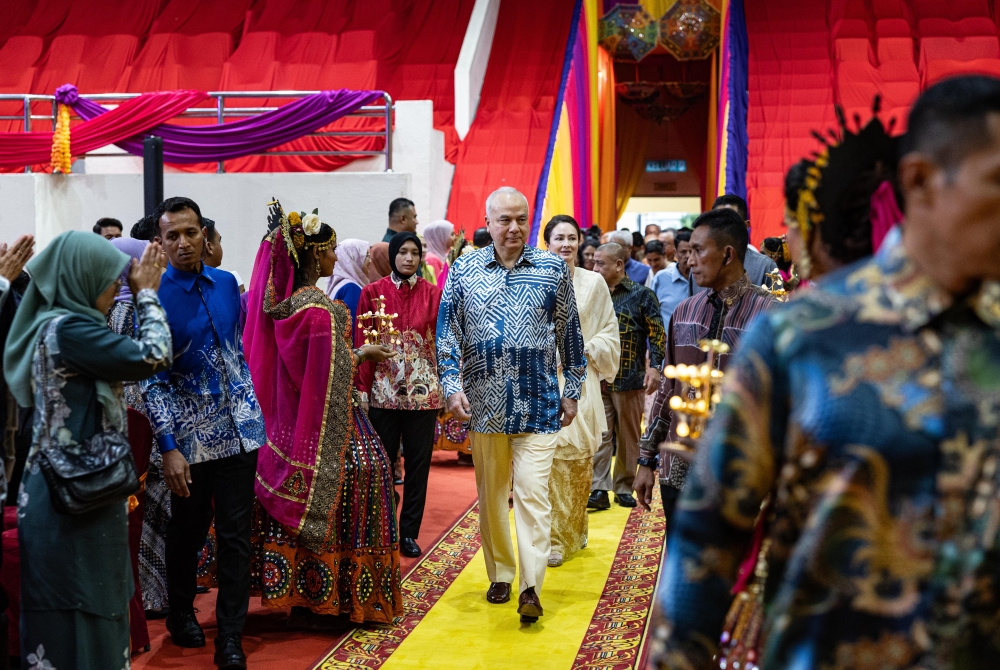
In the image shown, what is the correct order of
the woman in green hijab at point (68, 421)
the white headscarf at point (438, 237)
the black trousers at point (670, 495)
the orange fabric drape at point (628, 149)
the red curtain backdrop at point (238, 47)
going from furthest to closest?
the orange fabric drape at point (628, 149), the red curtain backdrop at point (238, 47), the white headscarf at point (438, 237), the black trousers at point (670, 495), the woman in green hijab at point (68, 421)

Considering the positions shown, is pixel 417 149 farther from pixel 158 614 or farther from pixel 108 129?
pixel 158 614

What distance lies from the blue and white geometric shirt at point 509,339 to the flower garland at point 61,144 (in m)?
6.17

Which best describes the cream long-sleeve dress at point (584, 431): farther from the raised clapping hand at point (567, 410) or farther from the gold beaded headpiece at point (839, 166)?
the gold beaded headpiece at point (839, 166)

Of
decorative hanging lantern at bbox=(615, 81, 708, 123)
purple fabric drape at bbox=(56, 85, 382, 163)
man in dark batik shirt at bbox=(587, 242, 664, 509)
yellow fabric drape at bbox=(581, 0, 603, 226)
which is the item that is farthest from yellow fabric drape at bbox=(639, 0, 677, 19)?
man in dark batik shirt at bbox=(587, 242, 664, 509)

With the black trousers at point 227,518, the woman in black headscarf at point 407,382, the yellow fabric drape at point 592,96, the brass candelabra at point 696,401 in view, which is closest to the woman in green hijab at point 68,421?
the black trousers at point 227,518

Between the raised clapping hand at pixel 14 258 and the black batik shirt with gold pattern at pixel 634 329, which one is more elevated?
the raised clapping hand at pixel 14 258

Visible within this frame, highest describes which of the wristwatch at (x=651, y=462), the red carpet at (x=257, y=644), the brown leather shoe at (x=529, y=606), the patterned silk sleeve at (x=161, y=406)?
the patterned silk sleeve at (x=161, y=406)

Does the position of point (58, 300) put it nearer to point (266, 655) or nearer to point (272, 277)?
point (272, 277)

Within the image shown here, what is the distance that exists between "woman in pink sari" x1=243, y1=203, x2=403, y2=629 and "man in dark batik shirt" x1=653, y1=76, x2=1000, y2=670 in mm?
2797

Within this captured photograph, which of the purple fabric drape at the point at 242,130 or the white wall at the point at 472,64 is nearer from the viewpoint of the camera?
the purple fabric drape at the point at 242,130

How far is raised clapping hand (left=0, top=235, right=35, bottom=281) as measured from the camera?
3.08m

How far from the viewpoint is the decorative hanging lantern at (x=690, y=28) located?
1769cm

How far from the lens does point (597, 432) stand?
5191 millimetres

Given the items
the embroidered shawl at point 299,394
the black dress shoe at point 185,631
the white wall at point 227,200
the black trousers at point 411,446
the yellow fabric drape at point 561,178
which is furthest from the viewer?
the yellow fabric drape at point 561,178
